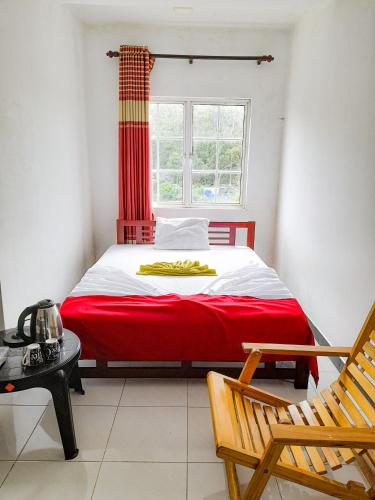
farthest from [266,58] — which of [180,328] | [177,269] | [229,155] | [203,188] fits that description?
[180,328]

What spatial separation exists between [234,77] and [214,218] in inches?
62.1

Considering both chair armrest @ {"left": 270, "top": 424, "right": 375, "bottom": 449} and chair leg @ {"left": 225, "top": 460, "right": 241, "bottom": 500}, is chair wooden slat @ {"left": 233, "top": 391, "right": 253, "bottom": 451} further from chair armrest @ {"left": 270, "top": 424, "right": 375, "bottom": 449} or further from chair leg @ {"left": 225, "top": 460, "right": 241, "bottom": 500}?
chair armrest @ {"left": 270, "top": 424, "right": 375, "bottom": 449}

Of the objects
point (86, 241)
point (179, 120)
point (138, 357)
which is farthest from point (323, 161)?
point (86, 241)

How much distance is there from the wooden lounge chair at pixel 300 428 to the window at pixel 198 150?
2.79 metres

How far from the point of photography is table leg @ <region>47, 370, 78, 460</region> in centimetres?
165

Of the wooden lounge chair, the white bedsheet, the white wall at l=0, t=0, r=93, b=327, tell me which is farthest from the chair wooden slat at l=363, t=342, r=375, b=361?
the white wall at l=0, t=0, r=93, b=327

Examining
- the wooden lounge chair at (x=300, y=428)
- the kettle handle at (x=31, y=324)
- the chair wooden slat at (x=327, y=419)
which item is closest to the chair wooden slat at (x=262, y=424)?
the wooden lounge chair at (x=300, y=428)

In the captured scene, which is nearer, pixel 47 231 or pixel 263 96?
pixel 47 231

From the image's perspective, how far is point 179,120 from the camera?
4.12m

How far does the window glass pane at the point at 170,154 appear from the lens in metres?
4.18

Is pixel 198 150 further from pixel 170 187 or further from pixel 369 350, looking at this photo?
pixel 369 350

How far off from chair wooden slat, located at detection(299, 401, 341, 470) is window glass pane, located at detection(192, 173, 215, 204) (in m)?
2.96

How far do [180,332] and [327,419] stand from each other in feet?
3.20

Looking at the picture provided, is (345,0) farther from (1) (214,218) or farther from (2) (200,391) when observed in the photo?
(2) (200,391)
